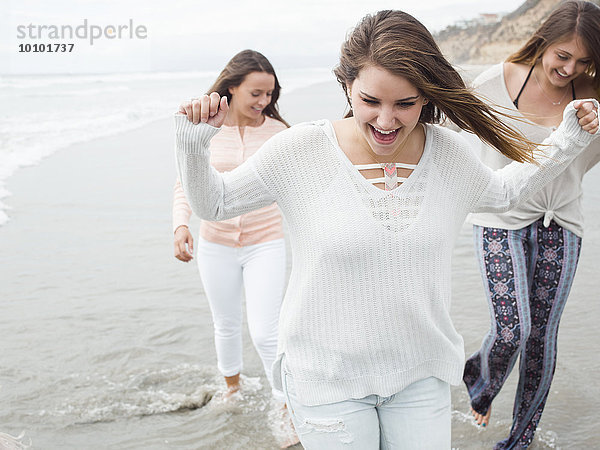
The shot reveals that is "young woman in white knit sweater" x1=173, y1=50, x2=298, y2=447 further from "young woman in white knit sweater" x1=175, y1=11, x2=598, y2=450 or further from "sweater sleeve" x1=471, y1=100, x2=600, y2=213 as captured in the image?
"sweater sleeve" x1=471, y1=100, x2=600, y2=213

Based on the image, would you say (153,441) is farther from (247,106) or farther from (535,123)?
(535,123)

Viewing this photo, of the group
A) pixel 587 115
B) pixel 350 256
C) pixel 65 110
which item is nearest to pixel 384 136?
pixel 350 256

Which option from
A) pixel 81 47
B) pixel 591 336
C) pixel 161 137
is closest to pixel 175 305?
pixel 591 336

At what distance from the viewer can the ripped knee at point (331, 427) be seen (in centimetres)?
223

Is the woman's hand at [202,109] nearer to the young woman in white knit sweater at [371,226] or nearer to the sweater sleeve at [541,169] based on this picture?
the young woman in white knit sweater at [371,226]

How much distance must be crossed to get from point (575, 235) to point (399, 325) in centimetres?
159

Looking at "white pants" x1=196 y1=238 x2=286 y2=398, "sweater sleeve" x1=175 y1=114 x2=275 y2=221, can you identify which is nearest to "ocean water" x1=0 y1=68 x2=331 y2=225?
"white pants" x1=196 y1=238 x2=286 y2=398

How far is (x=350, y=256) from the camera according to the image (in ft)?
7.12

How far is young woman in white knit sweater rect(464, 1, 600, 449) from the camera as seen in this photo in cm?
332

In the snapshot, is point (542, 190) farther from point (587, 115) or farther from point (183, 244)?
point (183, 244)

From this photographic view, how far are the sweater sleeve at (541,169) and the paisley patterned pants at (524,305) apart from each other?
877 mm

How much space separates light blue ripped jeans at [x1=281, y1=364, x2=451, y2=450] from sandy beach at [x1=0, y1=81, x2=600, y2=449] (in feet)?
5.12

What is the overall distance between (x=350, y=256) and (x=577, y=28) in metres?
1.81

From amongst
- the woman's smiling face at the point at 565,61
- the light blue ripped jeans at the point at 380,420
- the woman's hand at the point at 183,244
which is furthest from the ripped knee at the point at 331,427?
the woman's smiling face at the point at 565,61
